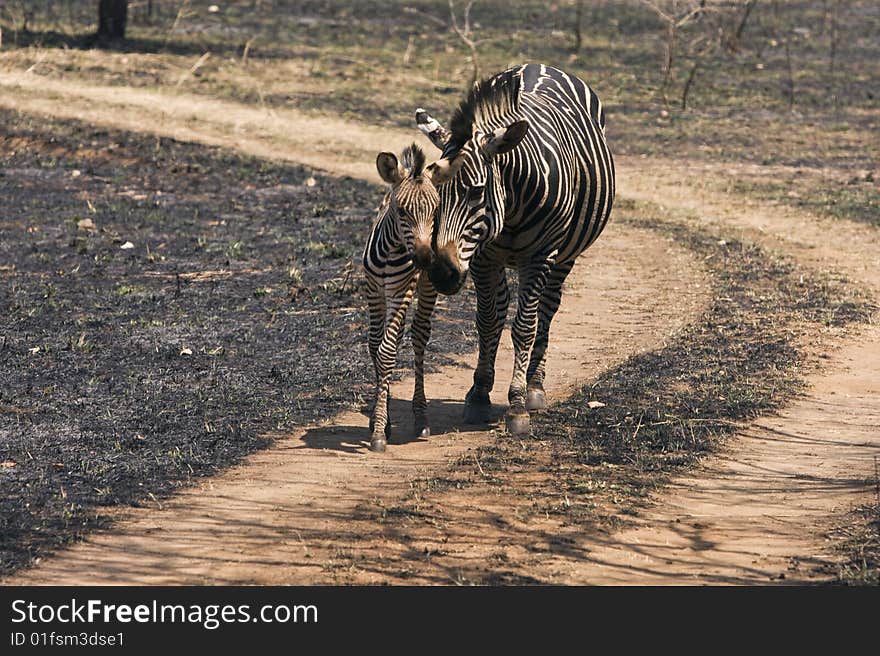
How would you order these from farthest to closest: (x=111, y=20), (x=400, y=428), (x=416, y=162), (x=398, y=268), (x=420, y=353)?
(x=111, y=20)
(x=400, y=428)
(x=420, y=353)
(x=398, y=268)
(x=416, y=162)

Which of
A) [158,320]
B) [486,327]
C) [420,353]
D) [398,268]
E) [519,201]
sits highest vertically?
A: [519,201]

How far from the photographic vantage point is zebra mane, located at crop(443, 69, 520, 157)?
24.4 ft

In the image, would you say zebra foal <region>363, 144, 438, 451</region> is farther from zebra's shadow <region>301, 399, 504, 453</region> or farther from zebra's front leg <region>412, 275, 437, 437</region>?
zebra's shadow <region>301, 399, 504, 453</region>

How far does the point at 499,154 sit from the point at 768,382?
282 centimetres

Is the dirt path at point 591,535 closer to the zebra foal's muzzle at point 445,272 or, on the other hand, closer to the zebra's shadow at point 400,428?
the zebra's shadow at point 400,428

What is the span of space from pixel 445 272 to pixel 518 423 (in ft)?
4.79

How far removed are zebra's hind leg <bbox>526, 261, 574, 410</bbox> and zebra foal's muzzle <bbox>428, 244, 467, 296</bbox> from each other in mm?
1837

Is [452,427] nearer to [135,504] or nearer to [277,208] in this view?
[135,504]

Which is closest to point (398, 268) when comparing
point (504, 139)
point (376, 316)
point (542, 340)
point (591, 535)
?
point (376, 316)

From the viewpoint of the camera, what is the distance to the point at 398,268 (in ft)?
25.0

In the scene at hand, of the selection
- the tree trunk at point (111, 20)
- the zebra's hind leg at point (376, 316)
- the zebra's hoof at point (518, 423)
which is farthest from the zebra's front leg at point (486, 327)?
the tree trunk at point (111, 20)

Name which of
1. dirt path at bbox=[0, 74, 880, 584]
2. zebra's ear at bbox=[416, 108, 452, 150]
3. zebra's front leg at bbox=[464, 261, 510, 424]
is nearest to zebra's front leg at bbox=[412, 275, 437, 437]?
dirt path at bbox=[0, 74, 880, 584]

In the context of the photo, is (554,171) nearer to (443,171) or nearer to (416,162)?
(443,171)

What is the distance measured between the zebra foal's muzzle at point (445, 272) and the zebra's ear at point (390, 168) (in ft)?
1.56
